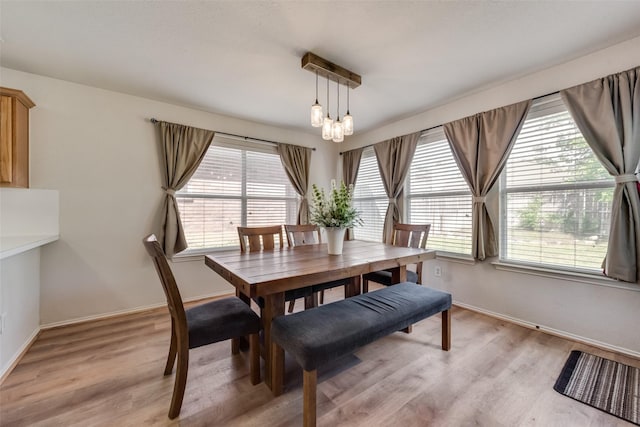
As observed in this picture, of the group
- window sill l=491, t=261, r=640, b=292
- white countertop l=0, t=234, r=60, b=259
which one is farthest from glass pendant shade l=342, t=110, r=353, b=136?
white countertop l=0, t=234, r=60, b=259

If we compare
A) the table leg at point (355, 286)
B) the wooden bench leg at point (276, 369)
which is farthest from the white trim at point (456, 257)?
the wooden bench leg at point (276, 369)

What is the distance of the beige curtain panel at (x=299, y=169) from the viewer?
3881mm

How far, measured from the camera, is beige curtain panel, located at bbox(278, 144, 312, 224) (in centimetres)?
388

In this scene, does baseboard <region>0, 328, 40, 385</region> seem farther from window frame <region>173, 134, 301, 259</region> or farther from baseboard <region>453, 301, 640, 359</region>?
baseboard <region>453, 301, 640, 359</region>

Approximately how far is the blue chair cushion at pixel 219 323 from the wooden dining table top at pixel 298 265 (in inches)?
9.1

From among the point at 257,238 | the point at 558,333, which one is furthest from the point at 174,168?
the point at 558,333

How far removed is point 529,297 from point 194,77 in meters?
4.00

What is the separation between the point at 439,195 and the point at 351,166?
1657 millimetres

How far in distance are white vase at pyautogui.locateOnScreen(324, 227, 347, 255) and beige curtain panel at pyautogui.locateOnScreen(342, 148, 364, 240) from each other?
6.75 ft

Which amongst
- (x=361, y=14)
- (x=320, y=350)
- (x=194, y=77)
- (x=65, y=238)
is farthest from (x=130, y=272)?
(x=361, y=14)

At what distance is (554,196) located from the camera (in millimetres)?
2338

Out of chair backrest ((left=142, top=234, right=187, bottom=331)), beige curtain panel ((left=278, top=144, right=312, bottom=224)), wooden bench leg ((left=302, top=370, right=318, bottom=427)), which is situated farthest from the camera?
beige curtain panel ((left=278, top=144, right=312, bottom=224))

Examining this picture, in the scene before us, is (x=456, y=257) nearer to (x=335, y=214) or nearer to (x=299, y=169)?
(x=335, y=214)

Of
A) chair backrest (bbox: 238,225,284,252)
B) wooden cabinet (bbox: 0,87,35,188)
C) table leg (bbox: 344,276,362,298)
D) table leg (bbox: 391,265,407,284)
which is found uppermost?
wooden cabinet (bbox: 0,87,35,188)
